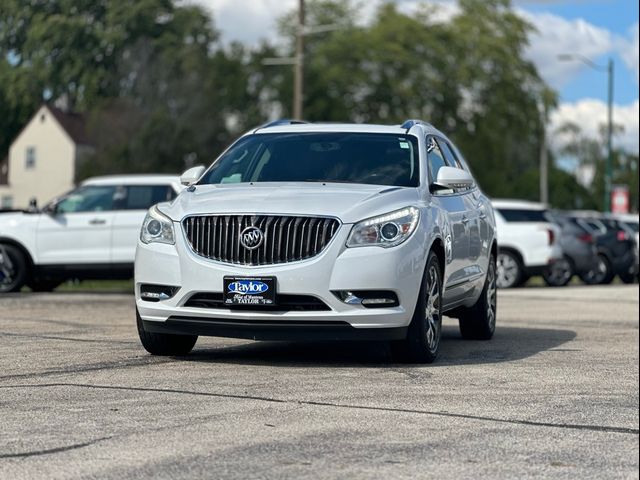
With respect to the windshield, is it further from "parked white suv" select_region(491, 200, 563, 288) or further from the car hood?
"parked white suv" select_region(491, 200, 563, 288)

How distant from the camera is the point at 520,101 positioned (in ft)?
217

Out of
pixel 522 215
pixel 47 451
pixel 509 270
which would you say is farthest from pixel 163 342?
pixel 522 215

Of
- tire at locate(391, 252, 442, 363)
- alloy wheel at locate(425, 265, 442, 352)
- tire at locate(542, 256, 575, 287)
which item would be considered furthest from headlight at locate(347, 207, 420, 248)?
tire at locate(542, 256, 575, 287)

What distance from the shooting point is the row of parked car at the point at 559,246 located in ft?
89.2

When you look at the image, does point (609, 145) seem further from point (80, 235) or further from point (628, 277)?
point (80, 235)

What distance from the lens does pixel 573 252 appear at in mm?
30453

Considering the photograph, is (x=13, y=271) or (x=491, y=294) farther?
(x=13, y=271)

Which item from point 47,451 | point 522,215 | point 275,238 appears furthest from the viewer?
point 522,215

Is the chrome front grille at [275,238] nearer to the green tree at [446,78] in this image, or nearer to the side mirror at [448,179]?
the side mirror at [448,179]

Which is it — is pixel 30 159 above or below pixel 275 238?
above

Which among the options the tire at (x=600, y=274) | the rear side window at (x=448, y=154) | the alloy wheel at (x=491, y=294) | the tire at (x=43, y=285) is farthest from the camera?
the tire at (x=600, y=274)

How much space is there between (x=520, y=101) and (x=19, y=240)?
1897 inches

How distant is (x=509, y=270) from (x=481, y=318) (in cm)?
1492

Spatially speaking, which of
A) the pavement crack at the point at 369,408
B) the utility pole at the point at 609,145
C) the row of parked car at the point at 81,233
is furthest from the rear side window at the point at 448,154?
the utility pole at the point at 609,145
